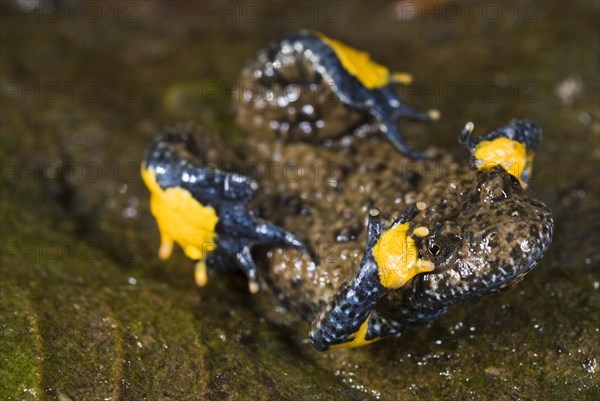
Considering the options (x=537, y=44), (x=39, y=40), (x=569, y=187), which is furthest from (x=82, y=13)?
(x=569, y=187)

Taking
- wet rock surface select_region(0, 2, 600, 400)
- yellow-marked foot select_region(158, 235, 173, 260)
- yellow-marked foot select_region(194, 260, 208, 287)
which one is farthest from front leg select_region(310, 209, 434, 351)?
yellow-marked foot select_region(158, 235, 173, 260)

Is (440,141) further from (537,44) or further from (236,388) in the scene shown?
(236,388)

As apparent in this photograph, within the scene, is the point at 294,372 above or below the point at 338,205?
below

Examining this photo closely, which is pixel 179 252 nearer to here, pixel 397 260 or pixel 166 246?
pixel 166 246

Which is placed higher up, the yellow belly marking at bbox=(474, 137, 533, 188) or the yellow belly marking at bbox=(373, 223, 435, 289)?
the yellow belly marking at bbox=(474, 137, 533, 188)

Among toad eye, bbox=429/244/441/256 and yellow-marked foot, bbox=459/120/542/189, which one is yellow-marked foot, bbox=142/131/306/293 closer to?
toad eye, bbox=429/244/441/256

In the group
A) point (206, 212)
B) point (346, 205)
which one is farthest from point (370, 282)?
point (206, 212)
